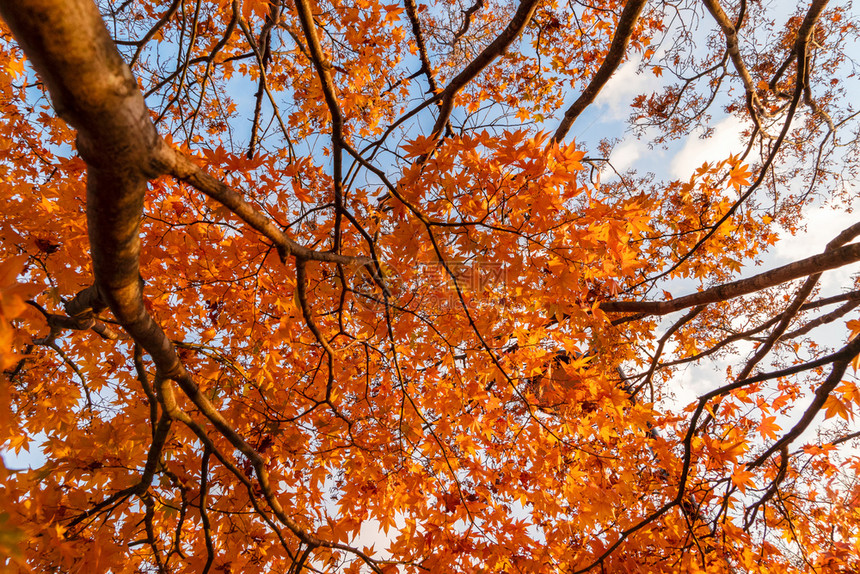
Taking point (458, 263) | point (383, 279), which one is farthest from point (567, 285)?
point (383, 279)

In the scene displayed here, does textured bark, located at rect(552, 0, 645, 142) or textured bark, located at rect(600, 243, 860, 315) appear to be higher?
textured bark, located at rect(552, 0, 645, 142)

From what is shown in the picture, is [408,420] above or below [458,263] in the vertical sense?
below

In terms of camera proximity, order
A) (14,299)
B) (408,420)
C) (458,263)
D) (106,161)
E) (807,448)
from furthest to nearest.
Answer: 1. (807,448)
2. (408,420)
3. (458,263)
4. (106,161)
5. (14,299)

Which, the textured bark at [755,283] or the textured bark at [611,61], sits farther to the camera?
the textured bark at [611,61]

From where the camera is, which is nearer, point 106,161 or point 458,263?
point 106,161

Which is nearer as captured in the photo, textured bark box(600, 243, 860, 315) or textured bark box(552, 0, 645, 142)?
textured bark box(600, 243, 860, 315)

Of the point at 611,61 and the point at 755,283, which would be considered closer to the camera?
the point at 755,283

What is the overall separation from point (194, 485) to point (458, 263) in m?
2.47

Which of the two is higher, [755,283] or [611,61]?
[611,61]

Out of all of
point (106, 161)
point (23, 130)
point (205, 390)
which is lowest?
point (106, 161)

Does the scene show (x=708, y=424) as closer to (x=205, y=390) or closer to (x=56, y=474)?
(x=205, y=390)

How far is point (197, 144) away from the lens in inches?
100

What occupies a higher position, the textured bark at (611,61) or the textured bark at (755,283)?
the textured bark at (611,61)

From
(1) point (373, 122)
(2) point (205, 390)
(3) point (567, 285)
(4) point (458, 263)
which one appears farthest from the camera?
(1) point (373, 122)
